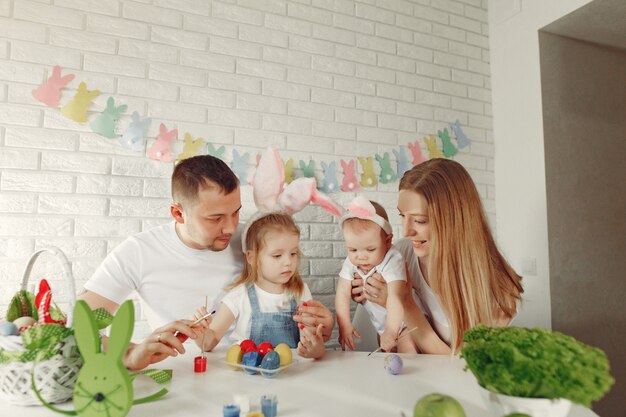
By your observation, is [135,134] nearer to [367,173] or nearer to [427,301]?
[367,173]

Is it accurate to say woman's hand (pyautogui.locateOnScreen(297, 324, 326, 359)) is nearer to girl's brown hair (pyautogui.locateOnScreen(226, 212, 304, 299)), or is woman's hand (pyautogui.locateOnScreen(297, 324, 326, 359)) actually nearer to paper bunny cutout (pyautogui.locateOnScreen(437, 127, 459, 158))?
girl's brown hair (pyautogui.locateOnScreen(226, 212, 304, 299))

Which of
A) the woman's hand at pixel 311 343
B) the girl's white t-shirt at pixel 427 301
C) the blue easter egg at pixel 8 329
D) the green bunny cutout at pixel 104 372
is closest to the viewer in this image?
the green bunny cutout at pixel 104 372

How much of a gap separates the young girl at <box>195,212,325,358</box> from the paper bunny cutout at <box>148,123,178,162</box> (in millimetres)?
652

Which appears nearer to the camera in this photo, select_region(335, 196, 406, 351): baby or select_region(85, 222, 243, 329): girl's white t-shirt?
select_region(335, 196, 406, 351): baby

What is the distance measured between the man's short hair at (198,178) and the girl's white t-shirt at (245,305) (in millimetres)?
427

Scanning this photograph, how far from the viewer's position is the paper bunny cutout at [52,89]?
211 centimetres

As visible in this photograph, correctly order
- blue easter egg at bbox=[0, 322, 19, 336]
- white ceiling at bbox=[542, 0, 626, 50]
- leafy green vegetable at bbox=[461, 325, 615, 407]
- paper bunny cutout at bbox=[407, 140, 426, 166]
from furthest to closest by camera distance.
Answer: paper bunny cutout at bbox=[407, 140, 426, 166] < white ceiling at bbox=[542, 0, 626, 50] < blue easter egg at bbox=[0, 322, 19, 336] < leafy green vegetable at bbox=[461, 325, 615, 407]

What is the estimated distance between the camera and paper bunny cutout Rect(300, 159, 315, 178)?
2.59 m

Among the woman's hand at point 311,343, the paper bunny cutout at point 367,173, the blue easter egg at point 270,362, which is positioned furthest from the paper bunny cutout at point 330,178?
the blue easter egg at point 270,362

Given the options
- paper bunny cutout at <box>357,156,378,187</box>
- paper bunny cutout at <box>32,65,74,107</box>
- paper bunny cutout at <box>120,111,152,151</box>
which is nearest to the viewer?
paper bunny cutout at <box>32,65,74,107</box>

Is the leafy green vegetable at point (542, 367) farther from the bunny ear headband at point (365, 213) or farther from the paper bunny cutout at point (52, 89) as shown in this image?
the paper bunny cutout at point (52, 89)

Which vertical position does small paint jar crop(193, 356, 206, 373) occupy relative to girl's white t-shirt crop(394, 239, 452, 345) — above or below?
below

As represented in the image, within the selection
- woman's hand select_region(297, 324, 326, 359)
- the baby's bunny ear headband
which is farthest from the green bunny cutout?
the baby's bunny ear headband

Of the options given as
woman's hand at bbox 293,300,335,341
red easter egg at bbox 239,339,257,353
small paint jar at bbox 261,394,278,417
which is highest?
woman's hand at bbox 293,300,335,341
